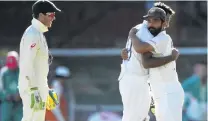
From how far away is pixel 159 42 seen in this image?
729cm

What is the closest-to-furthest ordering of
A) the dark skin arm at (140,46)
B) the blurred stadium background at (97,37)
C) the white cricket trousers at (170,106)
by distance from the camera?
the dark skin arm at (140,46)
the white cricket trousers at (170,106)
the blurred stadium background at (97,37)

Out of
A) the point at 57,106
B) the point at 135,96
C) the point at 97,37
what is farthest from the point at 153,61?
the point at 97,37

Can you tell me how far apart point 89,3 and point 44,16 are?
5514mm

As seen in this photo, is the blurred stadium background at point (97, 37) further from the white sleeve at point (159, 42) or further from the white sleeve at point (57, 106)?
the white sleeve at point (159, 42)

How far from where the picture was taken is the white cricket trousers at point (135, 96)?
24.7ft

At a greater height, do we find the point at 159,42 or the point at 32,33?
the point at 32,33

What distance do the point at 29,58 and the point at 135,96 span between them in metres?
1.10

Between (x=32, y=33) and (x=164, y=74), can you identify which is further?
(x=32, y=33)

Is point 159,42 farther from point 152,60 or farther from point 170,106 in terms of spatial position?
point 170,106

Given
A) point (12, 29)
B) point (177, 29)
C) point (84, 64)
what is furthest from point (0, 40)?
point (177, 29)

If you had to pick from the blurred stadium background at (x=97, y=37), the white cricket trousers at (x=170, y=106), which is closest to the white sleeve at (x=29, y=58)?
the white cricket trousers at (x=170, y=106)

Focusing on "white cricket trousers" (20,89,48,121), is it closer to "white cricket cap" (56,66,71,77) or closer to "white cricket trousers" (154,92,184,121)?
"white cricket trousers" (154,92,184,121)

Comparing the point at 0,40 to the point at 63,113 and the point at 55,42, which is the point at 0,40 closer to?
the point at 55,42

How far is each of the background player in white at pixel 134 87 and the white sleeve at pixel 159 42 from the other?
227 millimetres
